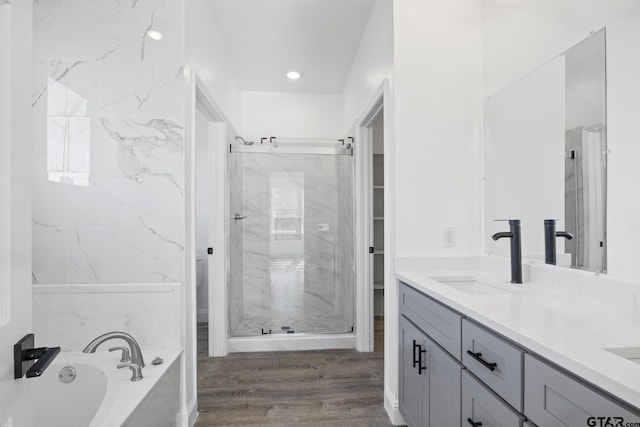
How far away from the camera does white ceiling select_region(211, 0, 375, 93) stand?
2473mm

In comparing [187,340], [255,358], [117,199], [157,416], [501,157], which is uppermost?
[501,157]

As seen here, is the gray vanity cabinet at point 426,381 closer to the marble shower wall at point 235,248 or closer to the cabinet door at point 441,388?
the cabinet door at point 441,388

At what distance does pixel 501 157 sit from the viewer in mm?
1908

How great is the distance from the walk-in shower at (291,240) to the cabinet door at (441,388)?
1671mm

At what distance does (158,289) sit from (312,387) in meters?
1.27

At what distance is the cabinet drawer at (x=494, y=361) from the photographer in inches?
38.0

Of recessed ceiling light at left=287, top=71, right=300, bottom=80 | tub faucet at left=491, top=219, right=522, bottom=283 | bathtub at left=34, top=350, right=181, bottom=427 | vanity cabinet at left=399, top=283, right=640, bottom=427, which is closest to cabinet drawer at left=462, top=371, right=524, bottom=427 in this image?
vanity cabinet at left=399, top=283, right=640, bottom=427

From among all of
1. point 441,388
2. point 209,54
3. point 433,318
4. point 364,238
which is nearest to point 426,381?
point 441,388

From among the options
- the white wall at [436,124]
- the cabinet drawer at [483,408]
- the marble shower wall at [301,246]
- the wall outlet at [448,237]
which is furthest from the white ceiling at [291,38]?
the cabinet drawer at [483,408]

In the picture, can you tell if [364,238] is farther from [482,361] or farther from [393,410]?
[482,361]

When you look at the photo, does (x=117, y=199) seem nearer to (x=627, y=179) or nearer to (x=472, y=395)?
(x=472, y=395)

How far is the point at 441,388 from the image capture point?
4.73ft

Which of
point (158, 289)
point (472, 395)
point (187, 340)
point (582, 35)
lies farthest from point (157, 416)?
point (582, 35)

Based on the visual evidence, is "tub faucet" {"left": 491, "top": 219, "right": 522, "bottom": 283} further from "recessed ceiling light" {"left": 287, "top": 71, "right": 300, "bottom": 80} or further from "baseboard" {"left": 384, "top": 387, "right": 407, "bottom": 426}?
"recessed ceiling light" {"left": 287, "top": 71, "right": 300, "bottom": 80}
